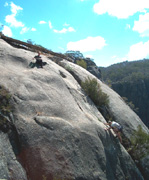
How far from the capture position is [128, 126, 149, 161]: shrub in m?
10.3

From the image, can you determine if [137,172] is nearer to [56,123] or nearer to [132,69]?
[56,123]

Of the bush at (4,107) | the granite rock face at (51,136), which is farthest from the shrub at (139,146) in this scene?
the bush at (4,107)

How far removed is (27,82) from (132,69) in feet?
421

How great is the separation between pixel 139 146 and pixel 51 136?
5.75m

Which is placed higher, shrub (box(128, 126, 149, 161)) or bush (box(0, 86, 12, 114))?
bush (box(0, 86, 12, 114))

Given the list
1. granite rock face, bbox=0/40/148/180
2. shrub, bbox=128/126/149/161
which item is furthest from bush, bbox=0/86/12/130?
shrub, bbox=128/126/149/161

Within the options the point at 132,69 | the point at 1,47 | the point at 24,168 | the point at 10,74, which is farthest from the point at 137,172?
the point at 132,69

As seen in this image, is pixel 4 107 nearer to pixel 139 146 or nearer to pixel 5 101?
pixel 5 101

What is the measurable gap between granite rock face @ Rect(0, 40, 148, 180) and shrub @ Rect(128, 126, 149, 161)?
3.03 feet

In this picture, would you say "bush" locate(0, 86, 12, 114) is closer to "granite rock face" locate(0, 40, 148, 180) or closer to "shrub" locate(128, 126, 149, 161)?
"granite rock face" locate(0, 40, 148, 180)

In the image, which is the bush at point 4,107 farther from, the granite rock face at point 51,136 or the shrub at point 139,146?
the shrub at point 139,146

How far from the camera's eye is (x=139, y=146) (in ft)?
34.3

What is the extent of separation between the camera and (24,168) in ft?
19.7

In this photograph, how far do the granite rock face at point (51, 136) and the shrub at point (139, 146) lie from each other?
0.92 meters
